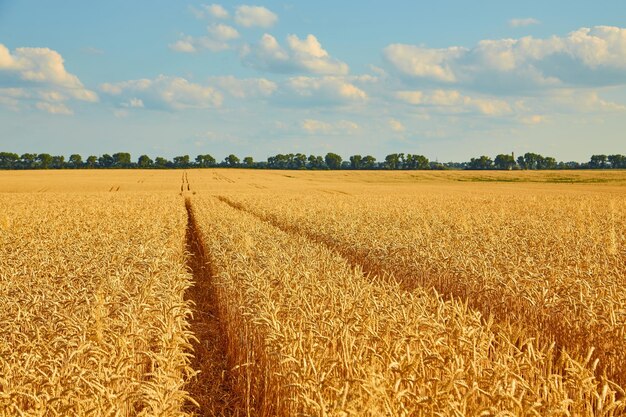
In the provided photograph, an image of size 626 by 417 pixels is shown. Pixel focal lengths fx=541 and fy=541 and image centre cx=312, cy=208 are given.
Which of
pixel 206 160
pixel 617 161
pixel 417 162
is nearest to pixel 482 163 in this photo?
pixel 417 162

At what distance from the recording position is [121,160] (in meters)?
168

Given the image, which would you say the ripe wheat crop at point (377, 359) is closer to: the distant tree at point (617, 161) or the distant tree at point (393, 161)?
the distant tree at point (393, 161)

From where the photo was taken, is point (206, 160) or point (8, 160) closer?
point (8, 160)

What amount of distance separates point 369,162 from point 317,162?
18.0m

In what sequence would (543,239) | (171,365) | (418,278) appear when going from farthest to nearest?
(543,239), (418,278), (171,365)

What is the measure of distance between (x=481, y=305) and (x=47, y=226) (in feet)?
49.9

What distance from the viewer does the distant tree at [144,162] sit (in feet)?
543

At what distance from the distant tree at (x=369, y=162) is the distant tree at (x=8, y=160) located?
10047 centimetres

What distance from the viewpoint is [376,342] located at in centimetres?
579

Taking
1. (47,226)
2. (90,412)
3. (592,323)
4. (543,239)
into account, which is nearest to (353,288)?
(592,323)

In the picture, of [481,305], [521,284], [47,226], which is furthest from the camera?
[47,226]

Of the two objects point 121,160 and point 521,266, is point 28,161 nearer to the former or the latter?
point 121,160

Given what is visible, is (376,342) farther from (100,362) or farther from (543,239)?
(543,239)

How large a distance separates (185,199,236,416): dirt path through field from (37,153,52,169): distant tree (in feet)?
518
